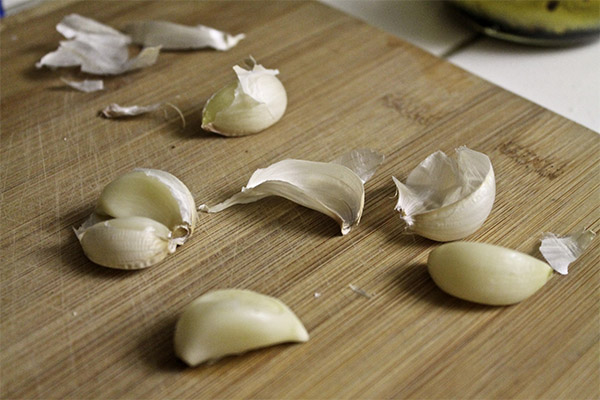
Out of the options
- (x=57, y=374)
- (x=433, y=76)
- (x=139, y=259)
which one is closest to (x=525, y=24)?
(x=433, y=76)

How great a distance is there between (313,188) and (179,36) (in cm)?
47

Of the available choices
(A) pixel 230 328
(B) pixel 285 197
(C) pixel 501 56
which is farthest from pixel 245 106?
(C) pixel 501 56

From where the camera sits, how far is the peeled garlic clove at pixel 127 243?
77 cm

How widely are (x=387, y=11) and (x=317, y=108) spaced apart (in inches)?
18.3

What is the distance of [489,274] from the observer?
730mm

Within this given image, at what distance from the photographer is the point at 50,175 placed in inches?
36.9

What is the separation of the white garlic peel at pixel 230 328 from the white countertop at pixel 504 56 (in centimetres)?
67

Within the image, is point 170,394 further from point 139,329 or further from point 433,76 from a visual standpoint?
point 433,76

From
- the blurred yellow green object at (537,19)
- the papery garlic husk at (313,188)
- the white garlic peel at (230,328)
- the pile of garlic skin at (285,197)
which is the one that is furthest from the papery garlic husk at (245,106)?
the blurred yellow green object at (537,19)

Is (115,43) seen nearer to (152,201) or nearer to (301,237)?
(152,201)

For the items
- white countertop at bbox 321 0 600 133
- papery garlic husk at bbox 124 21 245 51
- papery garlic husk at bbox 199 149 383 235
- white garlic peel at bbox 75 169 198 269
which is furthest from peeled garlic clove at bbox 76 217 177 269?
white countertop at bbox 321 0 600 133

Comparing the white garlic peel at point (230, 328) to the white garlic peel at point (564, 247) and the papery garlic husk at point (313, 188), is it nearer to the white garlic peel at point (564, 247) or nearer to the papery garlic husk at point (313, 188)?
the papery garlic husk at point (313, 188)

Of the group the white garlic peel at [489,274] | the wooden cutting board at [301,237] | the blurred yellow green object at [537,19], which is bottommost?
the wooden cutting board at [301,237]

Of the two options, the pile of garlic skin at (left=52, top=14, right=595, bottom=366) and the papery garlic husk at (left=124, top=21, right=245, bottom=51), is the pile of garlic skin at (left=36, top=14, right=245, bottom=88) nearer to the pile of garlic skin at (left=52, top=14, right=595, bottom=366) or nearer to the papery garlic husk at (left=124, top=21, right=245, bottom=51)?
the papery garlic husk at (left=124, top=21, right=245, bottom=51)
